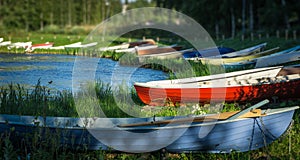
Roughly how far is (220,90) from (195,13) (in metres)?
30.1

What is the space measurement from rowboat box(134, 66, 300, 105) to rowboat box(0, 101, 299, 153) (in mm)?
2099

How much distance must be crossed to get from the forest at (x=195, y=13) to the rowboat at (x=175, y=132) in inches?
726

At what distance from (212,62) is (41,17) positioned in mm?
35238

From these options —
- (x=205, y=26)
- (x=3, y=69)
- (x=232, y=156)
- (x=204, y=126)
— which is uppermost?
(x=205, y=26)

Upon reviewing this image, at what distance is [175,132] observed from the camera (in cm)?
514

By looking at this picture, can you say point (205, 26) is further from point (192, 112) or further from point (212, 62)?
point (192, 112)

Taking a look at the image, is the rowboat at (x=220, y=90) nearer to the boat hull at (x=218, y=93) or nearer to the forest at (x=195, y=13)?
the boat hull at (x=218, y=93)

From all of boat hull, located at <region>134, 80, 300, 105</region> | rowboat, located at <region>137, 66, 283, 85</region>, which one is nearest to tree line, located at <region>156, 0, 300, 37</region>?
rowboat, located at <region>137, 66, 283, 85</region>

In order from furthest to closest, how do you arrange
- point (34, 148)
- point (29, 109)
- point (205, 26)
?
point (205, 26) → point (29, 109) → point (34, 148)

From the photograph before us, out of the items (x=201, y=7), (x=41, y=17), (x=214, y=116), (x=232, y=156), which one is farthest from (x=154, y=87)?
(x=41, y=17)

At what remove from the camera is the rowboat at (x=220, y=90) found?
25.1 feet

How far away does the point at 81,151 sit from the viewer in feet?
18.2

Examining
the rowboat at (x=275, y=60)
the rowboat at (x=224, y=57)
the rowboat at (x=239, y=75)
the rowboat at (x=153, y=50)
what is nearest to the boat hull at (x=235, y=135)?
the rowboat at (x=239, y=75)

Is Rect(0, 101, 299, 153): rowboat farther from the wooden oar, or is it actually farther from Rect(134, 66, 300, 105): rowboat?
Rect(134, 66, 300, 105): rowboat
